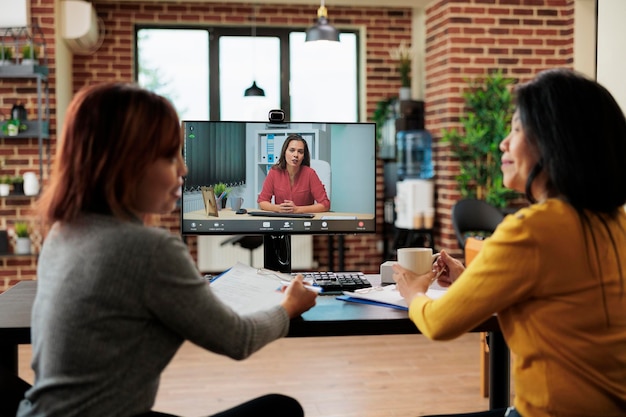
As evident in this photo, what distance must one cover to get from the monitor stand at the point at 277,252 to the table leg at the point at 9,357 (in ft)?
2.47

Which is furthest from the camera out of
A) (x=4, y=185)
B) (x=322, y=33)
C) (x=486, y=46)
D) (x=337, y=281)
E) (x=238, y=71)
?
(x=238, y=71)

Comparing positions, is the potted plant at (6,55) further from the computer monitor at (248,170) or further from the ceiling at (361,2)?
the computer monitor at (248,170)

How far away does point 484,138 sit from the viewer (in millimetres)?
5465

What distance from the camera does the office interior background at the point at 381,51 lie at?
5.55 metres

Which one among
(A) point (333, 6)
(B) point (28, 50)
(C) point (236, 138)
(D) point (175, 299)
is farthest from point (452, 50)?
(D) point (175, 299)

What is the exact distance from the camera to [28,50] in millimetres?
5246

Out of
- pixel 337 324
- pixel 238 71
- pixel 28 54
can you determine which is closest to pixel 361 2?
pixel 238 71

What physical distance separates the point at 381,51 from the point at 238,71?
1317mm

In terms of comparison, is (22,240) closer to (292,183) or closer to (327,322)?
(292,183)

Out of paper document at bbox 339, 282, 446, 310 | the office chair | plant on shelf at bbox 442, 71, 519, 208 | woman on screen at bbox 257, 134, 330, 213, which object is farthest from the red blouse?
plant on shelf at bbox 442, 71, 519, 208

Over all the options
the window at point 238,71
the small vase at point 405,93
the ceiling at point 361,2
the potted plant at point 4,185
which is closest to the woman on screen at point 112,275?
the potted plant at point 4,185

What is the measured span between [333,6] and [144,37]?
1718 mm

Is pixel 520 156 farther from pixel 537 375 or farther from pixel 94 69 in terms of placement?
pixel 94 69

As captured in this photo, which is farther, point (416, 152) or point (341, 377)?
point (416, 152)
